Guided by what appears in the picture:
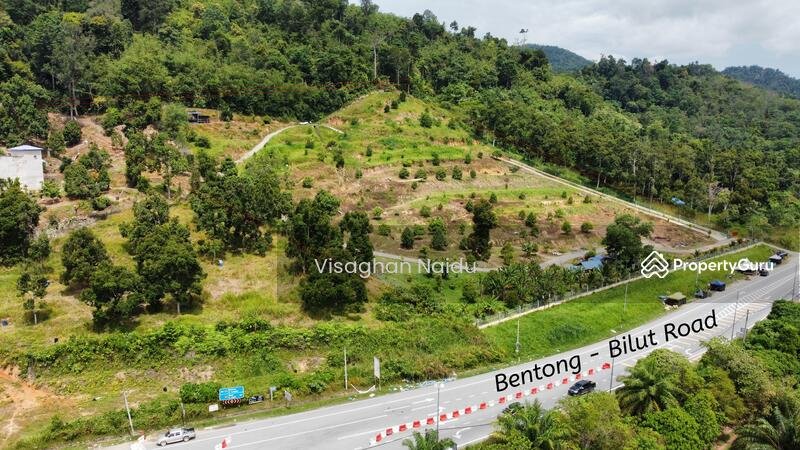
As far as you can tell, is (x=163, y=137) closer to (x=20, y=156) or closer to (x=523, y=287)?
(x=20, y=156)

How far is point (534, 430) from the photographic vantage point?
24281 millimetres

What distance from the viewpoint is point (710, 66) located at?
191750 mm

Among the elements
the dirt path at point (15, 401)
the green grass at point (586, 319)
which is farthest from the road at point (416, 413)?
the dirt path at point (15, 401)

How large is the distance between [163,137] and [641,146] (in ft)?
209

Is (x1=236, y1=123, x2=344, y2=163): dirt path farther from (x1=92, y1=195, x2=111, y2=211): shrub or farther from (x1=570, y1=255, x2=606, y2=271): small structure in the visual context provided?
(x1=570, y1=255, x2=606, y2=271): small structure

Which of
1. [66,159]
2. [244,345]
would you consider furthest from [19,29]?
[244,345]

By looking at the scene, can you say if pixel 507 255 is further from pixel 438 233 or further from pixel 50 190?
pixel 50 190

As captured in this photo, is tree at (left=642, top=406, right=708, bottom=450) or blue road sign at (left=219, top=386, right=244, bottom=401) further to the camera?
blue road sign at (left=219, top=386, right=244, bottom=401)

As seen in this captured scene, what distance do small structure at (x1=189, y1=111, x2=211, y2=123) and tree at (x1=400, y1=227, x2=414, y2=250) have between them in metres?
35.9

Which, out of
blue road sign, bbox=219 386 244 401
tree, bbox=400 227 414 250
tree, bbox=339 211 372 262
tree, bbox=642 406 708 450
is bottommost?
blue road sign, bbox=219 386 244 401

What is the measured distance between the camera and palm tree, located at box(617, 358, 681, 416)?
28156mm

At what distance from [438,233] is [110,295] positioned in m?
28.7

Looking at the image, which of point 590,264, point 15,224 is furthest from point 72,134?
point 590,264

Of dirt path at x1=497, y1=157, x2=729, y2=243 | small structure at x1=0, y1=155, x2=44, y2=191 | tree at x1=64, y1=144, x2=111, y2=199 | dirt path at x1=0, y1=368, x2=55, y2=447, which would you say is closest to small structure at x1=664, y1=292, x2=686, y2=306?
dirt path at x1=497, y1=157, x2=729, y2=243
